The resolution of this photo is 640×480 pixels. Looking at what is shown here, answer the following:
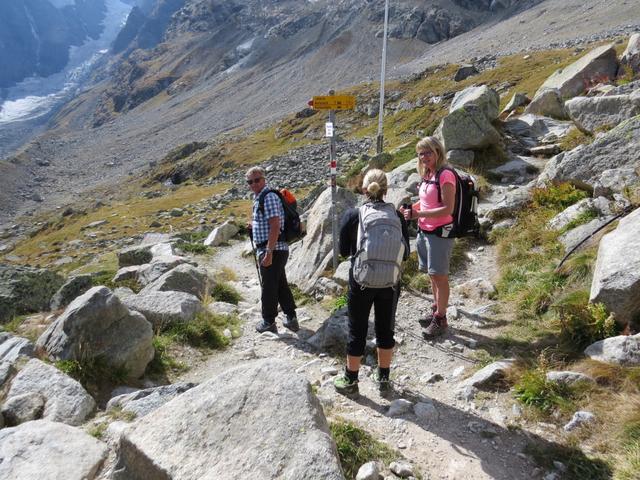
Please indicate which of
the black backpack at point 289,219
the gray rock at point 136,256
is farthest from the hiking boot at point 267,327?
the gray rock at point 136,256

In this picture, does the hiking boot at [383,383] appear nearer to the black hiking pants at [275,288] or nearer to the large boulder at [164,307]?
the black hiking pants at [275,288]

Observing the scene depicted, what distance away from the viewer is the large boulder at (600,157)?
870 cm

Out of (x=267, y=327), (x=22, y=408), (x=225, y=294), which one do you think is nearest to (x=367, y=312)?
(x=267, y=327)

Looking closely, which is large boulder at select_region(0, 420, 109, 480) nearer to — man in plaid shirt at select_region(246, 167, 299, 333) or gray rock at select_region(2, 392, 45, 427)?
gray rock at select_region(2, 392, 45, 427)

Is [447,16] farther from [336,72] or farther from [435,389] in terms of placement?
[435,389]

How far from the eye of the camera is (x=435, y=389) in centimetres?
562

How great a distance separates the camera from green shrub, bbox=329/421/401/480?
408 cm

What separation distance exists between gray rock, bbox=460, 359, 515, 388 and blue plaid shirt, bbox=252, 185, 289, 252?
365 centimetres

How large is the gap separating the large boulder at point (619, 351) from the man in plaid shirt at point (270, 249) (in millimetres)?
4604

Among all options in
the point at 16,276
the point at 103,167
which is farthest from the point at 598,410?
the point at 103,167

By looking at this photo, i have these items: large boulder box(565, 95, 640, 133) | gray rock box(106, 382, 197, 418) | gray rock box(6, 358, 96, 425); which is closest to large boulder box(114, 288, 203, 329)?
gray rock box(6, 358, 96, 425)

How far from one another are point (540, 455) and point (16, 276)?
43.6 ft

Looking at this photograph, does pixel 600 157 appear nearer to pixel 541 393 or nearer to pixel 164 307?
pixel 541 393

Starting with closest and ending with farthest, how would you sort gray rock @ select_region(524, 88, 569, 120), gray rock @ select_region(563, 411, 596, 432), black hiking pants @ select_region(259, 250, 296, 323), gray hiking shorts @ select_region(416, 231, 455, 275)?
gray rock @ select_region(563, 411, 596, 432), gray hiking shorts @ select_region(416, 231, 455, 275), black hiking pants @ select_region(259, 250, 296, 323), gray rock @ select_region(524, 88, 569, 120)
